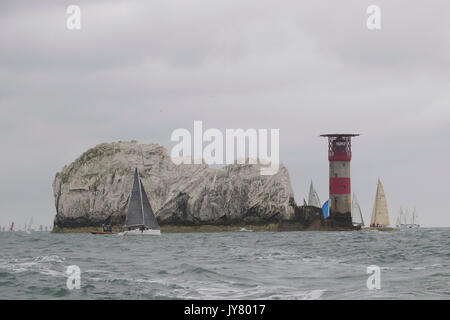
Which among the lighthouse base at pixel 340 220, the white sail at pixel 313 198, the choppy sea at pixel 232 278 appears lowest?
the lighthouse base at pixel 340 220

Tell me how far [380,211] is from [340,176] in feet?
120

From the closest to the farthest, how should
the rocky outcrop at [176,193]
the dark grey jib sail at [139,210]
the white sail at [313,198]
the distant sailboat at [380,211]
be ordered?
the dark grey jib sail at [139,210]
the rocky outcrop at [176,193]
the distant sailboat at [380,211]
the white sail at [313,198]

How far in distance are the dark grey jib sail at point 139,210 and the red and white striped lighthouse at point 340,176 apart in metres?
33.5

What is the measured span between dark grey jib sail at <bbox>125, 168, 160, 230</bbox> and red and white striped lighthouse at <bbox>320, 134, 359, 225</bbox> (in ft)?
110

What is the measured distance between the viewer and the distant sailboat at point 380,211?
151 m

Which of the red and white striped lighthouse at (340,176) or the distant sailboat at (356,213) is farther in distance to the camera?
the distant sailboat at (356,213)

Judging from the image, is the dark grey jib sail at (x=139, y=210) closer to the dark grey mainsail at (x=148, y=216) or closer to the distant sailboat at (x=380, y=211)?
the dark grey mainsail at (x=148, y=216)

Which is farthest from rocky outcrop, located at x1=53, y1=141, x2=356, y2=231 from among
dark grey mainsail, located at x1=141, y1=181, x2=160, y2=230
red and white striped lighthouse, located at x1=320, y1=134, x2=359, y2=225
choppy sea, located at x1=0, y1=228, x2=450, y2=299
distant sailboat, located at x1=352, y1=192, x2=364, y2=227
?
choppy sea, located at x1=0, y1=228, x2=450, y2=299

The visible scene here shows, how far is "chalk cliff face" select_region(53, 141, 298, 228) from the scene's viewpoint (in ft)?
465

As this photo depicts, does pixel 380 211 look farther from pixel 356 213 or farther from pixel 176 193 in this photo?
pixel 176 193

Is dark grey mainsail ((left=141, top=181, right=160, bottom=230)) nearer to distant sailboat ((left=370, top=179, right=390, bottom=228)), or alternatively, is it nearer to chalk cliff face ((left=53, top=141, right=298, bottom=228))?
chalk cliff face ((left=53, top=141, right=298, bottom=228))

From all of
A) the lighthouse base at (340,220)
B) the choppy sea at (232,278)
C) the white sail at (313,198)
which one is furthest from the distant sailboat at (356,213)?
the choppy sea at (232,278)
